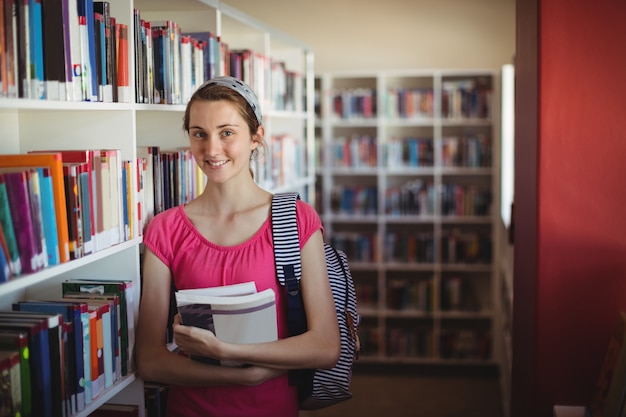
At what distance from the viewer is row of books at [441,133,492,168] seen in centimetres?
579

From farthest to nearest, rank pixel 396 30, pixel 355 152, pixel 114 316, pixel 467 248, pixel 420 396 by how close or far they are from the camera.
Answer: pixel 355 152 → pixel 467 248 → pixel 396 30 → pixel 420 396 → pixel 114 316

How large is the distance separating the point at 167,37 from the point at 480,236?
152 inches

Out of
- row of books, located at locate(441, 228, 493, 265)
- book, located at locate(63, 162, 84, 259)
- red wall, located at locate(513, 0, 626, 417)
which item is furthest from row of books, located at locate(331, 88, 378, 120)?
book, located at locate(63, 162, 84, 259)

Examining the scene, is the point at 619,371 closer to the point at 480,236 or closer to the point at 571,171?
the point at 571,171

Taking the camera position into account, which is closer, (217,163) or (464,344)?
(217,163)

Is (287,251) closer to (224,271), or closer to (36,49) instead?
(224,271)

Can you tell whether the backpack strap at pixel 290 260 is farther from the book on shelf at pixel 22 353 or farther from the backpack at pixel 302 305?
the book on shelf at pixel 22 353

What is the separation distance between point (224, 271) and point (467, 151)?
4.19 meters

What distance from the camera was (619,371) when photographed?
1938 millimetres

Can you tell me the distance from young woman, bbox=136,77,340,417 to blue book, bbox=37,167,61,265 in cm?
30

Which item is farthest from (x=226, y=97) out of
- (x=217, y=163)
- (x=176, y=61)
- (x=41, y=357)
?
(x=41, y=357)

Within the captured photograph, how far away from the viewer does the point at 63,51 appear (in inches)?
69.3

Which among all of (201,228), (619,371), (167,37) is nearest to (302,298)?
(201,228)

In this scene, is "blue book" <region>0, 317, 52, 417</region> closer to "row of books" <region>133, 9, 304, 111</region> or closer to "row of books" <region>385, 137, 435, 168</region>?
"row of books" <region>133, 9, 304, 111</region>
